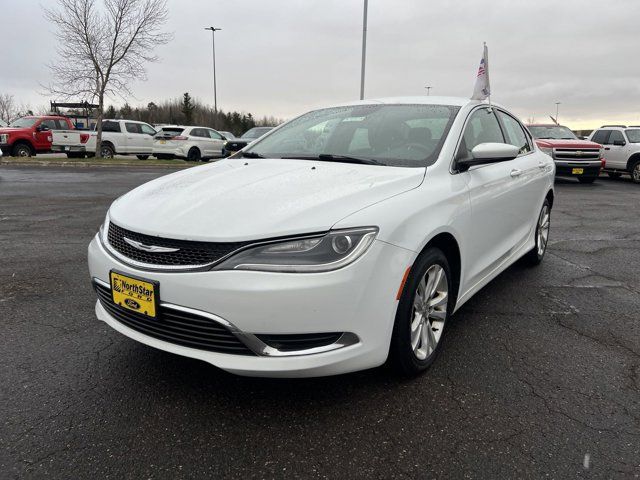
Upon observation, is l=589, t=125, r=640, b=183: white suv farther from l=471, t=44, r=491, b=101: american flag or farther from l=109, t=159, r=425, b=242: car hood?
l=109, t=159, r=425, b=242: car hood

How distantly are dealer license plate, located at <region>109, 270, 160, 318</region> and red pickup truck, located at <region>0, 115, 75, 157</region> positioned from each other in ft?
69.4

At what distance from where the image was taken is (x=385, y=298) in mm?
2297

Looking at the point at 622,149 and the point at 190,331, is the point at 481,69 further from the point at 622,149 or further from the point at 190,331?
the point at 622,149

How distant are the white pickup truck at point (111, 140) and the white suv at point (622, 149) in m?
18.2

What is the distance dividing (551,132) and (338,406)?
15547mm

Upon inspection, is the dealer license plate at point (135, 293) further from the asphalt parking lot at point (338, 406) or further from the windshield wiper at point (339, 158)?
the windshield wiper at point (339, 158)

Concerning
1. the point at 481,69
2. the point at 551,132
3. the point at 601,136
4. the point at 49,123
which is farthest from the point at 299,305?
the point at 49,123

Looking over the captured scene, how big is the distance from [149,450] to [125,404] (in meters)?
0.42

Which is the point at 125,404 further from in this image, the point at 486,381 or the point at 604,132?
the point at 604,132

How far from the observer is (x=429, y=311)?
9.20ft

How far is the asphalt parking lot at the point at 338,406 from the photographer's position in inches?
80.8

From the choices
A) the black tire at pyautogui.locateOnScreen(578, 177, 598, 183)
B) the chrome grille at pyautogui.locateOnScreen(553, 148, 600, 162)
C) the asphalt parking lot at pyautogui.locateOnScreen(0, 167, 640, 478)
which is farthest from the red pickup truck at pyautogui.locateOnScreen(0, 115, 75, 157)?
the black tire at pyautogui.locateOnScreen(578, 177, 598, 183)

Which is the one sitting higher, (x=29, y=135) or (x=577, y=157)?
(x=29, y=135)

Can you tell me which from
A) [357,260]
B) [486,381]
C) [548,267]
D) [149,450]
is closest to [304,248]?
[357,260]
